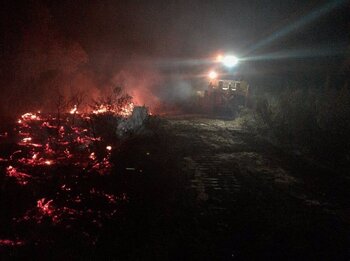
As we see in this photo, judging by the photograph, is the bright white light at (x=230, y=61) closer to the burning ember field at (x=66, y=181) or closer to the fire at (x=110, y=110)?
the fire at (x=110, y=110)

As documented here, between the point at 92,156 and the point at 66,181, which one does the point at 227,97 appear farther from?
the point at 66,181

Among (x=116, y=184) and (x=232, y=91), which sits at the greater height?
(x=232, y=91)

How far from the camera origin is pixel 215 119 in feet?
69.3

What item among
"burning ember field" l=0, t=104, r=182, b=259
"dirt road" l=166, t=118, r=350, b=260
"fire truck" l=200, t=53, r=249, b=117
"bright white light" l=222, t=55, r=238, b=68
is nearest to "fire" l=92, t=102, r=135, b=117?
"burning ember field" l=0, t=104, r=182, b=259

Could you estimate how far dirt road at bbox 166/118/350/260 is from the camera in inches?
257

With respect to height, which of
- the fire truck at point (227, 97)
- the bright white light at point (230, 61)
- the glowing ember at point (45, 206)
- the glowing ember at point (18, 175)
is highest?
the bright white light at point (230, 61)

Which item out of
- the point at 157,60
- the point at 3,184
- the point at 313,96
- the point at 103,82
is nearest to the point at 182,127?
the point at 313,96

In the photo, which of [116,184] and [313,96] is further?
[313,96]

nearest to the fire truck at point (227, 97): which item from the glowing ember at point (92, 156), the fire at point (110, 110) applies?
the fire at point (110, 110)

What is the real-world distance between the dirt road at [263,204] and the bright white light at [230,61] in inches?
479

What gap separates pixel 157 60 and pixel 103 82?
10.2 m

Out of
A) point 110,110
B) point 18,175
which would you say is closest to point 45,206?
point 18,175

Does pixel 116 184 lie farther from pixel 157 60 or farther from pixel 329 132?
pixel 157 60

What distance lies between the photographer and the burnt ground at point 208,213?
6.22 metres
